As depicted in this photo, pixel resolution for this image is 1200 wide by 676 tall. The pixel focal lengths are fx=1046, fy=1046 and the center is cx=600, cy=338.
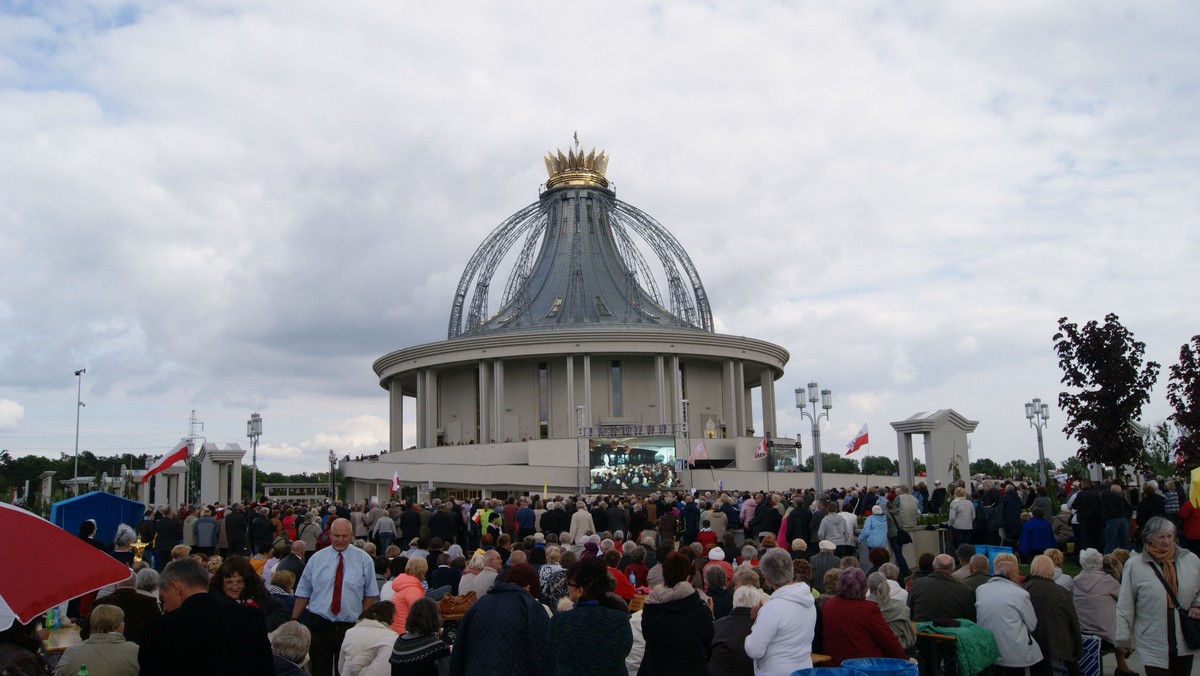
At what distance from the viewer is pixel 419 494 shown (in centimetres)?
4262

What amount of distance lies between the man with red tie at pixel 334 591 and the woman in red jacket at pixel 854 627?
4.05m

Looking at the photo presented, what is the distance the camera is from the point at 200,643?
5480mm

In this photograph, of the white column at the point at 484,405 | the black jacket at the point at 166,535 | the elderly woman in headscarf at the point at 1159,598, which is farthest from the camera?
the white column at the point at 484,405

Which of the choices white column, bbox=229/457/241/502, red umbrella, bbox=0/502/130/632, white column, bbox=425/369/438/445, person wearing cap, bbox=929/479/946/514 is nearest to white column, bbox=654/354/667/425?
white column, bbox=425/369/438/445

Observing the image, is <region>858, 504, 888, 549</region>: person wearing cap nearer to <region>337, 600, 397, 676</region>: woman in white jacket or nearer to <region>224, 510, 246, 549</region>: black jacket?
<region>337, 600, 397, 676</region>: woman in white jacket

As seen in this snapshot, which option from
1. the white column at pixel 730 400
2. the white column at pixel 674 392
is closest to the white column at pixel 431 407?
the white column at pixel 674 392

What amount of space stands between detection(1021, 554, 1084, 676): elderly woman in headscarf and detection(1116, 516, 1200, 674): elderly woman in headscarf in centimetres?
92

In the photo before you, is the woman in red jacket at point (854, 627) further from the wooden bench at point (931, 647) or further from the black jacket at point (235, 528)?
the black jacket at point (235, 528)

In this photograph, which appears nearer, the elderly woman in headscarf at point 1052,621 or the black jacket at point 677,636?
the black jacket at point 677,636

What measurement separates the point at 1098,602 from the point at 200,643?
27.4 feet

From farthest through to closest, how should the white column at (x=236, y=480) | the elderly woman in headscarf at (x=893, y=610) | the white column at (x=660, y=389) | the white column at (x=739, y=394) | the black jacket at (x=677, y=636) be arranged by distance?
the white column at (x=739, y=394) < the white column at (x=660, y=389) < the white column at (x=236, y=480) < the elderly woman in headscarf at (x=893, y=610) < the black jacket at (x=677, y=636)

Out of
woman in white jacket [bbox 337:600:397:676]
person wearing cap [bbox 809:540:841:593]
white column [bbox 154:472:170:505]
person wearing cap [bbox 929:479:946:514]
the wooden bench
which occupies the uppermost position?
white column [bbox 154:472:170:505]

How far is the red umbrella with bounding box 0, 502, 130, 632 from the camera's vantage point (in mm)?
5434

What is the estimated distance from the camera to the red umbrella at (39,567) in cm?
543
